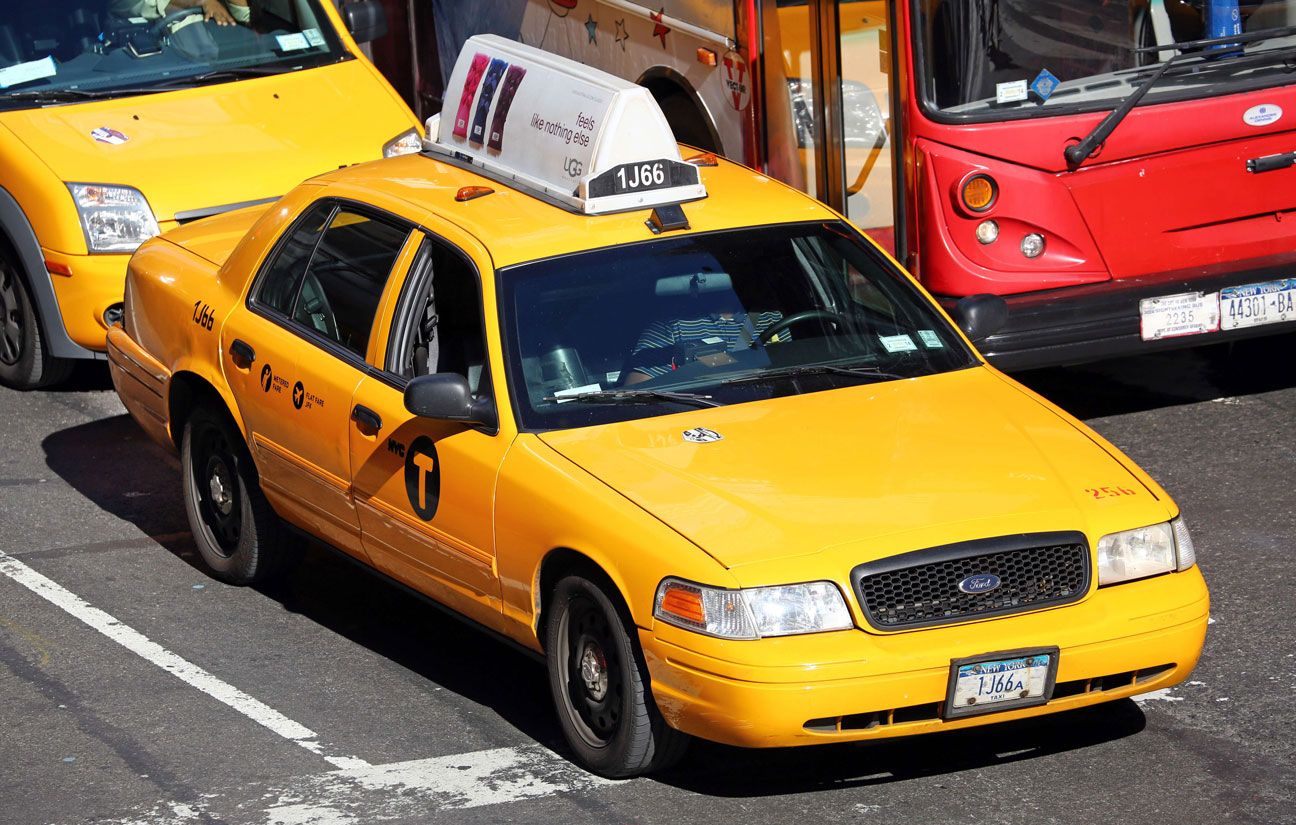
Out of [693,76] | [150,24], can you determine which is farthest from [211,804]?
[150,24]

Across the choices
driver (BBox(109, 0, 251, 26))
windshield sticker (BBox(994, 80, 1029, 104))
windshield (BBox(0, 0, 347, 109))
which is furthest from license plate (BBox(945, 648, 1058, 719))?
driver (BBox(109, 0, 251, 26))

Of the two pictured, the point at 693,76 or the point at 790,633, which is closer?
the point at 790,633

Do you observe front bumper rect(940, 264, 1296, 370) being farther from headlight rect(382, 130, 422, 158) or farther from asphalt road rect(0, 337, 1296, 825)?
headlight rect(382, 130, 422, 158)

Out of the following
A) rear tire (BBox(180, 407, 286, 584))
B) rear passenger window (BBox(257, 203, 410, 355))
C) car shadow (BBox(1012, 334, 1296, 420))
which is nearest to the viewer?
rear passenger window (BBox(257, 203, 410, 355))

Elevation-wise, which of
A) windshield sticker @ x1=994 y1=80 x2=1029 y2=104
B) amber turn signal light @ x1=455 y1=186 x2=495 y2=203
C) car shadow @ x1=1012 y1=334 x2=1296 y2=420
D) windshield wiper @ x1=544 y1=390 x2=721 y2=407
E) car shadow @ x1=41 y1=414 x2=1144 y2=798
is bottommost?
car shadow @ x1=1012 y1=334 x2=1296 y2=420

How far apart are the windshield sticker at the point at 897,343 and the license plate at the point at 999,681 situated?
1.49 m

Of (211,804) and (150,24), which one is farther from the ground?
(150,24)

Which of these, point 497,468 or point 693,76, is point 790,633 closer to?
point 497,468

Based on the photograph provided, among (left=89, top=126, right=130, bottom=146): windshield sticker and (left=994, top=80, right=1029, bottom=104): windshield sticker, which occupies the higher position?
(left=994, top=80, right=1029, bottom=104): windshield sticker

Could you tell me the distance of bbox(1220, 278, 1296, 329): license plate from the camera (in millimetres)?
8828

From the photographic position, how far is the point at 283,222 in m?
7.53

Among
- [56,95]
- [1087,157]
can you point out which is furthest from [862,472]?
[56,95]

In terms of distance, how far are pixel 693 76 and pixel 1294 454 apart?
11.4 feet

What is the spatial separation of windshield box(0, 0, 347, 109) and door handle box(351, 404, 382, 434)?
4.56 metres
